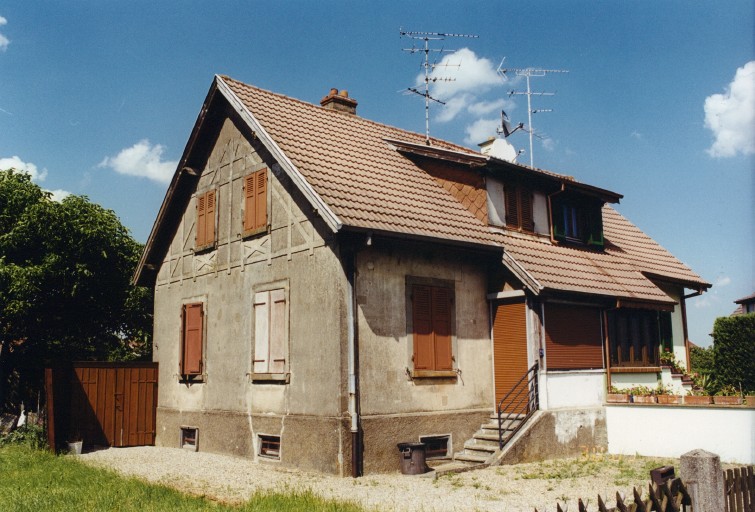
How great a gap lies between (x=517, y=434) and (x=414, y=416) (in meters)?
2.03

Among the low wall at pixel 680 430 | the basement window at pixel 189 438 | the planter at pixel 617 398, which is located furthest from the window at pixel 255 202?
the low wall at pixel 680 430

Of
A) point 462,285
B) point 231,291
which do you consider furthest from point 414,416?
point 231,291

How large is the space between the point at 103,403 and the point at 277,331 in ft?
18.7

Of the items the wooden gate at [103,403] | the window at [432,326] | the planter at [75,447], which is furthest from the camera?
the wooden gate at [103,403]

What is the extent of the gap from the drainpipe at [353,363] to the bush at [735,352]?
37.9ft

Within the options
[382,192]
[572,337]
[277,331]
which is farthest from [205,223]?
[572,337]

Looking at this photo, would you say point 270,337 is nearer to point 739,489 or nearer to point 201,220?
point 201,220

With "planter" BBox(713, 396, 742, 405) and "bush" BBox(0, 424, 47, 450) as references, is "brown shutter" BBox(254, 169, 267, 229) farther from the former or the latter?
"planter" BBox(713, 396, 742, 405)

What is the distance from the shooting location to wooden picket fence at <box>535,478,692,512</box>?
6.27m

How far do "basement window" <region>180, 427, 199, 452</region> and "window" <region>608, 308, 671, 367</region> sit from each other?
991 centimetres

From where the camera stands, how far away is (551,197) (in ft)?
59.8

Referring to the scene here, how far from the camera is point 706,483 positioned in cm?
691

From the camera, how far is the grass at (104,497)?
9.07m

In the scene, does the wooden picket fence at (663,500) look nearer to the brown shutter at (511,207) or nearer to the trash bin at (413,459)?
the trash bin at (413,459)
